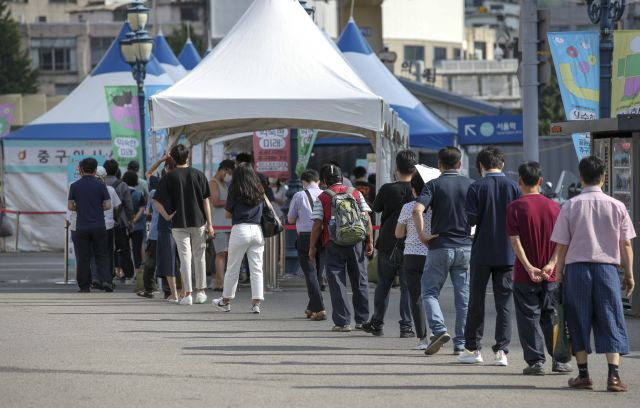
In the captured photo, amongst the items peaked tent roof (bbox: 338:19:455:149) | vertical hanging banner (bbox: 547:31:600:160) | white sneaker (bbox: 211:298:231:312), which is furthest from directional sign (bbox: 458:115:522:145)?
white sneaker (bbox: 211:298:231:312)

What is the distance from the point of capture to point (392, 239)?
520 inches

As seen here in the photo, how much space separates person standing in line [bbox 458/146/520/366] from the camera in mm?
10836

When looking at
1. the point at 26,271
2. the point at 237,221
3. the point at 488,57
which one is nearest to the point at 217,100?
the point at 237,221

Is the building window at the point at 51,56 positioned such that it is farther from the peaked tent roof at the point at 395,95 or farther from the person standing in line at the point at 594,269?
the person standing in line at the point at 594,269

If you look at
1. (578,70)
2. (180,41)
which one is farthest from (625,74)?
(180,41)

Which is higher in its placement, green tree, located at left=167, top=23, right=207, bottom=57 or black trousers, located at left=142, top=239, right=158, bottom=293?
green tree, located at left=167, top=23, right=207, bottom=57

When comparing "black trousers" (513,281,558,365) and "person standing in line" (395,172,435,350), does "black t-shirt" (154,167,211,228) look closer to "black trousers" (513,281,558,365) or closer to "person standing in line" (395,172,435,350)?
"person standing in line" (395,172,435,350)

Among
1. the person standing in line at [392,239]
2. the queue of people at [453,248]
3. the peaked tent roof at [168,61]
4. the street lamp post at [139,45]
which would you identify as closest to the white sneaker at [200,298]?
the queue of people at [453,248]

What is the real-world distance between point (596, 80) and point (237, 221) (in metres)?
5.60

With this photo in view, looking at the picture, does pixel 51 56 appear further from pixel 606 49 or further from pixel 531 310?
pixel 531 310

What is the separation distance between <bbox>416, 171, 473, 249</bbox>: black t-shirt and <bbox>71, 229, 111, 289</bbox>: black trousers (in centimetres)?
816

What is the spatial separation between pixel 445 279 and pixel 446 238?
34 centimetres

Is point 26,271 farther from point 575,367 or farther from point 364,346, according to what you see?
point 575,367

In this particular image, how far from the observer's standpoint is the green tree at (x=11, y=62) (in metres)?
87.8
